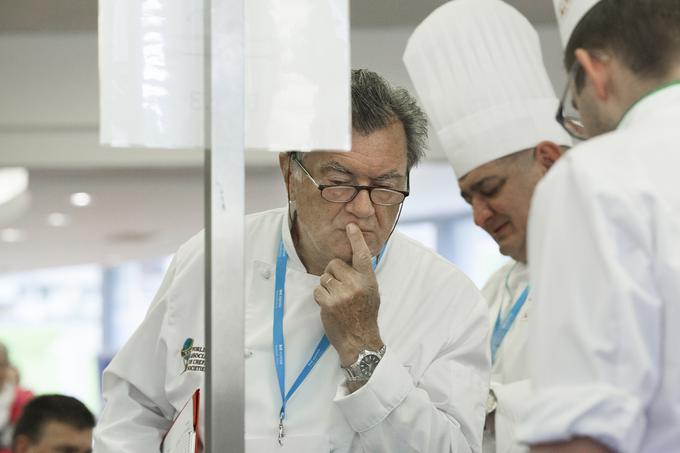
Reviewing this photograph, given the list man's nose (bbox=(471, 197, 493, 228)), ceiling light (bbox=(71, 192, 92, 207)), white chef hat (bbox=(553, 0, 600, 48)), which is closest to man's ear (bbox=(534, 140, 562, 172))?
man's nose (bbox=(471, 197, 493, 228))

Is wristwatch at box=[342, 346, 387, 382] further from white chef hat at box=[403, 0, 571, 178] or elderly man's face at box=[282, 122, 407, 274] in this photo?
white chef hat at box=[403, 0, 571, 178]

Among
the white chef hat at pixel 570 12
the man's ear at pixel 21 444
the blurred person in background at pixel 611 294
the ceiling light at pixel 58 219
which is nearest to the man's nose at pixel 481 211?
the white chef hat at pixel 570 12

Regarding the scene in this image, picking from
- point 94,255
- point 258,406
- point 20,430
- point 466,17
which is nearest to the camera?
point 258,406

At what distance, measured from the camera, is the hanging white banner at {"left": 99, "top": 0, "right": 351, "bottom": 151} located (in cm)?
106

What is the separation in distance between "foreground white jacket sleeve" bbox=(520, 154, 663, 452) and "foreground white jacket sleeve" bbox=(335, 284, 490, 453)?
69cm

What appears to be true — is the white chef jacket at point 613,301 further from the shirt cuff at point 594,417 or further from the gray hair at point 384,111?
the gray hair at point 384,111

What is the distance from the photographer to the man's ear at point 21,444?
296cm

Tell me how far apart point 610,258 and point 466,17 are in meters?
1.19

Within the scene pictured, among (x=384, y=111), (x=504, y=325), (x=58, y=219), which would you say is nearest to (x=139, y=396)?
(x=384, y=111)

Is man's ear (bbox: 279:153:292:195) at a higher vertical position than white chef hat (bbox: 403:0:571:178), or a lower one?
lower

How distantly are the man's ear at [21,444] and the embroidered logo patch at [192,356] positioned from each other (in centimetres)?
145

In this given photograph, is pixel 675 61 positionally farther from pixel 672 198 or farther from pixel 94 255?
pixel 94 255

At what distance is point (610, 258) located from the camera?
854 millimetres

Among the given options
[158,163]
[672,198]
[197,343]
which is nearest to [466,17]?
[197,343]
